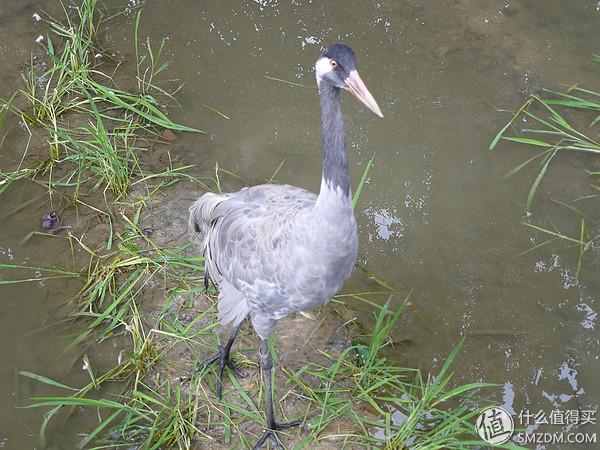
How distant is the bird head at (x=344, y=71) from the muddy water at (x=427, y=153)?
66.2 inches

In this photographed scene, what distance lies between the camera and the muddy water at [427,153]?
3.77 metres

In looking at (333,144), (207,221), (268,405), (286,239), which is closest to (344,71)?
(333,144)

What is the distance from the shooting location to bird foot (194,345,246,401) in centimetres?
349

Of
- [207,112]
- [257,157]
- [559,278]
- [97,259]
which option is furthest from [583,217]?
[97,259]

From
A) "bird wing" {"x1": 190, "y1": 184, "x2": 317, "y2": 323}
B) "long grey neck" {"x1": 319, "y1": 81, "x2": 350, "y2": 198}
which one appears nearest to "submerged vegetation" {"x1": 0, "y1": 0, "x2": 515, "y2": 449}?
"bird wing" {"x1": 190, "y1": 184, "x2": 317, "y2": 323}

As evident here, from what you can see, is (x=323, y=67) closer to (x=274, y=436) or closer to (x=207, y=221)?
(x=207, y=221)

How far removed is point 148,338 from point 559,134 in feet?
10.2

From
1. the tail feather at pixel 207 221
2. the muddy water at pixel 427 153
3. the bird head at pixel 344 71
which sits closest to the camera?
the bird head at pixel 344 71

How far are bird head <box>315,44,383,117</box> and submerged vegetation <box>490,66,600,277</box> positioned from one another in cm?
210

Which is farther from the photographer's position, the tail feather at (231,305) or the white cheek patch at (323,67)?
the tail feather at (231,305)

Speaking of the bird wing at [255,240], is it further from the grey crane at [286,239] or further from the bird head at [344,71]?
the bird head at [344,71]

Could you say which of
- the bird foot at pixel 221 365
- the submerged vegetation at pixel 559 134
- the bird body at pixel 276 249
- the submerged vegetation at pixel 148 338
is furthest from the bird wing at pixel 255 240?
the submerged vegetation at pixel 559 134

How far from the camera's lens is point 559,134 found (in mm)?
4648

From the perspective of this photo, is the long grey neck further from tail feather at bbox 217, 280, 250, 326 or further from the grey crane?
tail feather at bbox 217, 280, 250, 326
